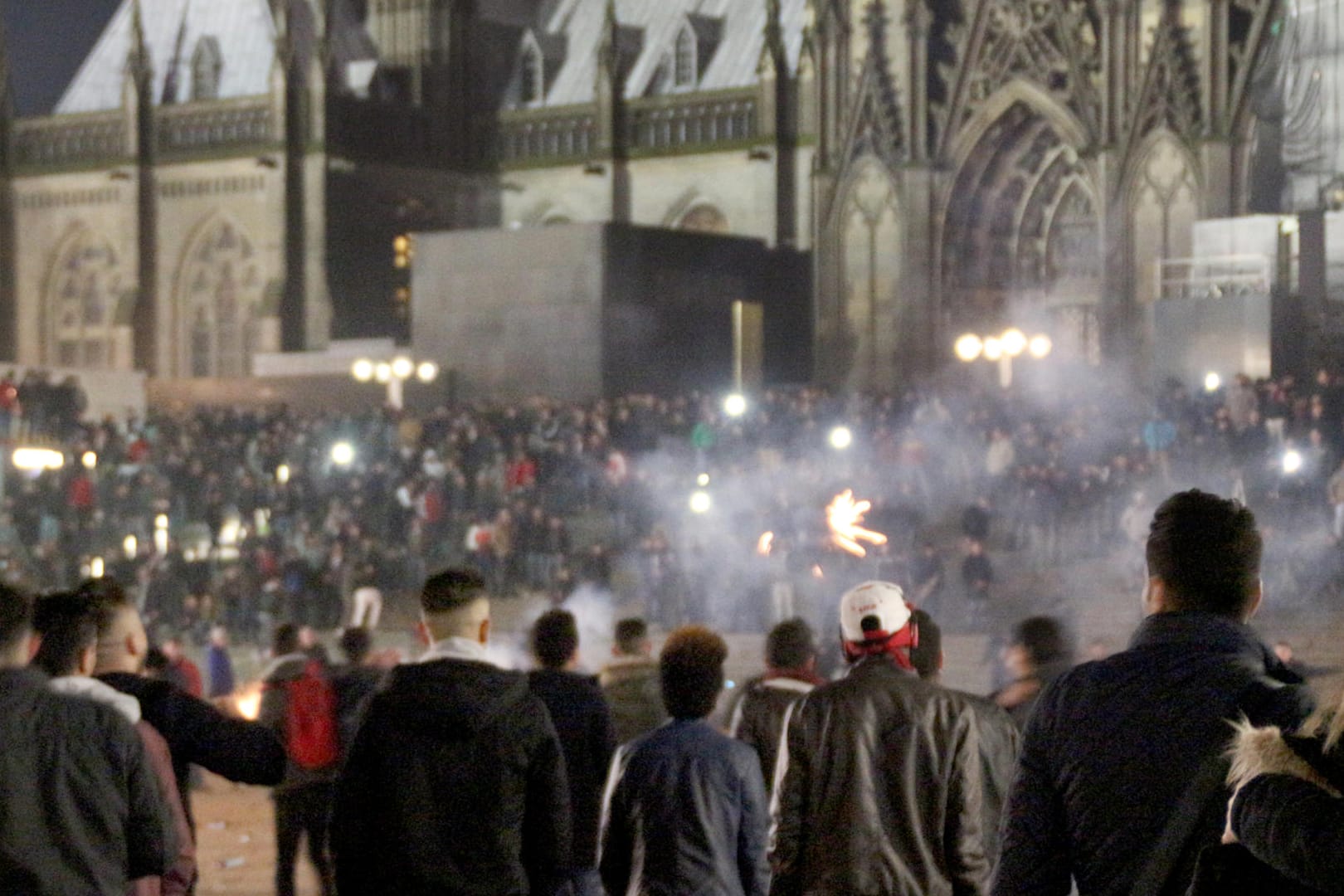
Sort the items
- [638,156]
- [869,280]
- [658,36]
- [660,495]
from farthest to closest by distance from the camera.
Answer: [658,36] < [638,156] < [869,280] < [660,495]

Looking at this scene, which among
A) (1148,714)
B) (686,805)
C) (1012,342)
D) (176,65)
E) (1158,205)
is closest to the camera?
(1148,714)

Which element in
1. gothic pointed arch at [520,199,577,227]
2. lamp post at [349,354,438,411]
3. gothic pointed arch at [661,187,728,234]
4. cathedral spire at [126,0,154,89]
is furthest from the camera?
cathedral spire at [126,0,154,89]

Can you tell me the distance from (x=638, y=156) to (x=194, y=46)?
38.4 ft

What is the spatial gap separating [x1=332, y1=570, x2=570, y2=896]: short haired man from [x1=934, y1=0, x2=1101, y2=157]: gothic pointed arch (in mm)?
30451

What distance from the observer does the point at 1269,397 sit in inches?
870

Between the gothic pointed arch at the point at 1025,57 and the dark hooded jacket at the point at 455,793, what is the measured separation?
30.5 m

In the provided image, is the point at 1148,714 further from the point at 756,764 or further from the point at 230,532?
the point at 230,532

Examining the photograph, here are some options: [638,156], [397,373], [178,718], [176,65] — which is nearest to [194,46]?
[176,65]

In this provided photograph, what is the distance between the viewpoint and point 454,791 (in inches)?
185

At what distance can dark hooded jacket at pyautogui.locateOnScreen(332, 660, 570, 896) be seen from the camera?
4688 mm

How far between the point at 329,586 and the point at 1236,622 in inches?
821

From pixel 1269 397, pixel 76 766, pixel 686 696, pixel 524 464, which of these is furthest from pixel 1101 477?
pixel 76 766

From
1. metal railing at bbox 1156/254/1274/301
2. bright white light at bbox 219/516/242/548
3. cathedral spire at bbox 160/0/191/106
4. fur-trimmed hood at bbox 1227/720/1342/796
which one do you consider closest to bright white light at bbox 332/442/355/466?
bright white light at bbox 219/516/242/548

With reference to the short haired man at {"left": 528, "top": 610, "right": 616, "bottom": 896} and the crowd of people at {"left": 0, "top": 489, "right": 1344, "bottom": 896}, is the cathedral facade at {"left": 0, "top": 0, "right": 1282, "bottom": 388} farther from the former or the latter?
the crowd of people at {"left": 0, "top": 489, "right": 1344, "bottom": 896}
